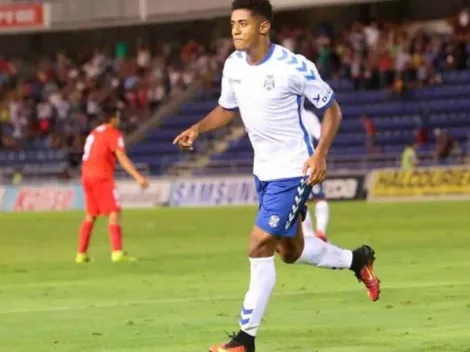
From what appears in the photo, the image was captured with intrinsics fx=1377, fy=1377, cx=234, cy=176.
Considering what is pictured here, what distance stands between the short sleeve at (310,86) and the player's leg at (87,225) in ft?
32.9

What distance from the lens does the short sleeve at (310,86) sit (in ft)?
30.8

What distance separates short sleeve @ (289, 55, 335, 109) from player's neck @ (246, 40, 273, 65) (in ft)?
0.75

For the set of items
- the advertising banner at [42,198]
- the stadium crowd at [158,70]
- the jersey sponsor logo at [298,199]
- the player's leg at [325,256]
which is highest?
the jersey sponsor logo at [298,199]

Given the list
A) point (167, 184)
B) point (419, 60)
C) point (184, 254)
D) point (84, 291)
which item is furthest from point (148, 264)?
point (419, 60)

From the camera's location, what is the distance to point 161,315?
1173 centimetres

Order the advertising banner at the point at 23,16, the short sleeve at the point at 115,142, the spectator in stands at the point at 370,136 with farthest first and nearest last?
the advertising banner at the point at 23,16, the spectator in stands at the point at 370,136, the short sleeve at the point at 115,142

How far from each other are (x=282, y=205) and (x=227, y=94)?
0.98 meters

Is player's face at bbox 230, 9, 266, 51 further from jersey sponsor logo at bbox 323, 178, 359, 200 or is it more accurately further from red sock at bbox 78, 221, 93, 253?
jersey sponsor logo at bbox 323, 178, 359, 200

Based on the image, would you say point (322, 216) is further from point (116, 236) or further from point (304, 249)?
point (304, 249)

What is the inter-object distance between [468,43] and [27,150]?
15.7 m

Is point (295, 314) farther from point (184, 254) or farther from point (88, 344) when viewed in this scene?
point (184, 254)

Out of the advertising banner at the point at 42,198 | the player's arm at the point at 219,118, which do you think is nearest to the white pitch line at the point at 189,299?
the player's arm at the point at 219,118

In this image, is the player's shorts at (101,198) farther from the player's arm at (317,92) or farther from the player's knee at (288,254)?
the player's arm at (317,92)

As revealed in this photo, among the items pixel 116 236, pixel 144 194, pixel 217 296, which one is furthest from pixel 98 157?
pixel 144 194
